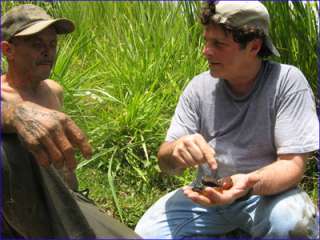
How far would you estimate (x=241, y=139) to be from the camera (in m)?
2.87

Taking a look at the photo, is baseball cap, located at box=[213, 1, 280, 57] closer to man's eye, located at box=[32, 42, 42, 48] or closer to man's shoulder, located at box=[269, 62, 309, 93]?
man's shoulder, located at box=[269, 62, 309, 93]

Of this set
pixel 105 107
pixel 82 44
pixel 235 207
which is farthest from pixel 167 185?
pixel 82 44

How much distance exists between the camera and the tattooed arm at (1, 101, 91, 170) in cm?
191

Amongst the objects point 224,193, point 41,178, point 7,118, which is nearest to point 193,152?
point 224,193

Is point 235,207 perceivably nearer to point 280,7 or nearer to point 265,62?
→ point 265,62

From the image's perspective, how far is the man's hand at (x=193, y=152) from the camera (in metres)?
2.58

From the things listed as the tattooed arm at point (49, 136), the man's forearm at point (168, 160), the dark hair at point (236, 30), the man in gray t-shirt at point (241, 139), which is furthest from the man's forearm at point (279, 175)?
the tattooed arm at point (49, 136)

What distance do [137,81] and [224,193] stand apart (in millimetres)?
2189

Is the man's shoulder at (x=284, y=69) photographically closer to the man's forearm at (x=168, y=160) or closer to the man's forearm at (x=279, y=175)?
the man's forearm at (x=279, y=175)

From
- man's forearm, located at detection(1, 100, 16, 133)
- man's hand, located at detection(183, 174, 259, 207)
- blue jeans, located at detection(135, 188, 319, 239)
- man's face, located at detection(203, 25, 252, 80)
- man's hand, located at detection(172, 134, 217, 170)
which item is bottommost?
blue jeans, located at detection(135, 188, 319, 239)

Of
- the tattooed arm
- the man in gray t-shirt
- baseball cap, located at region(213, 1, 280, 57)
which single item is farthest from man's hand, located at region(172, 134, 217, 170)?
the tattooed arm

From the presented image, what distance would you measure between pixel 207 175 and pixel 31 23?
1.10 m

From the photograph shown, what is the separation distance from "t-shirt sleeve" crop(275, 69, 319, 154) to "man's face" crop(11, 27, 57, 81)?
3.63 feet

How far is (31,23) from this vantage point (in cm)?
283
